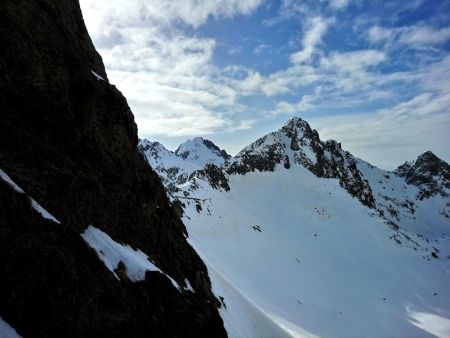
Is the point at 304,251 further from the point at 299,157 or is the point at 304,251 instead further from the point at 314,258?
the point at 299,157

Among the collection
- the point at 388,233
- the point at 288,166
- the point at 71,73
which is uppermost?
the point at 288,166

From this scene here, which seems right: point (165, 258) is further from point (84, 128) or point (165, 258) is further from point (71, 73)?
point (71, 73)

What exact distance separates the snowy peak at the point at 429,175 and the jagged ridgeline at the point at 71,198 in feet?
596

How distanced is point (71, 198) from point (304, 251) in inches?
1854

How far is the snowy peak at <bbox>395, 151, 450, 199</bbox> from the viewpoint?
6831 inches

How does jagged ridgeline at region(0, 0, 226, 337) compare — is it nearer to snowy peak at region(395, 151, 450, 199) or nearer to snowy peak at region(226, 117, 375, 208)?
snowy peak at region(226, 117, 375, 208)

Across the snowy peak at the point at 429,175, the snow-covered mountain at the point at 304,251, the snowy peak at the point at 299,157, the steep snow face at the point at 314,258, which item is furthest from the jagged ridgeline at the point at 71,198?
the snowy peak at the point at 429,175

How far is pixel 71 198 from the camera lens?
11.8 m

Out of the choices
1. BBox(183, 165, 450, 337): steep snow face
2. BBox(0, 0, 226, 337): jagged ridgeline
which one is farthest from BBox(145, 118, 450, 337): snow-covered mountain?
BBox(0, 0, 226, 337): jagged ridgeline

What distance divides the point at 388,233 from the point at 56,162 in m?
64.9

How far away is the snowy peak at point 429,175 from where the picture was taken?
174 m

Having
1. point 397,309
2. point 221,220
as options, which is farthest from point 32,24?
point 397,309

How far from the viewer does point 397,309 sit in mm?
43375

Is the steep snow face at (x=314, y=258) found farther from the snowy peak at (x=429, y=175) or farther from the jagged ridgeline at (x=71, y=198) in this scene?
the snowy peak at (x=429, y=175)
